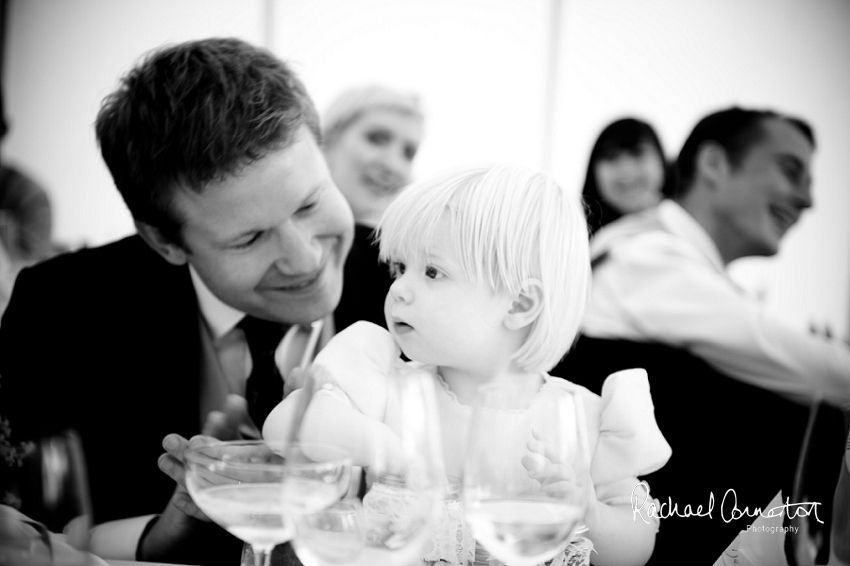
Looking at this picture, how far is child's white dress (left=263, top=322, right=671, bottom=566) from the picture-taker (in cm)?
89

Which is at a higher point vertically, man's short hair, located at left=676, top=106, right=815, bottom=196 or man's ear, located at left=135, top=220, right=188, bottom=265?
man's short hair, located at left=676, top=106, right=815, bottom=196

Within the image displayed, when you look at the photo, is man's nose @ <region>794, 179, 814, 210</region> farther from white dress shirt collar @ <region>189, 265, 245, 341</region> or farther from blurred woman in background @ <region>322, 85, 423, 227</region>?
white dress shirt collar @ <region>189, 265, 245, 341</region>

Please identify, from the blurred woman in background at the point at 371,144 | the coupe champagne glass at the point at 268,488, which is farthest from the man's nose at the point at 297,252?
the blurred woman in background at the point at 371,144

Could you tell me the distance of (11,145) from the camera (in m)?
4.64

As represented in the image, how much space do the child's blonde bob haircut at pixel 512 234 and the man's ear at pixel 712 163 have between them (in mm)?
1428

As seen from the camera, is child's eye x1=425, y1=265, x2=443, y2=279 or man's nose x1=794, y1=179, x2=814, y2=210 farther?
man's nose x1=794, y1=179, x2=814, y2=210

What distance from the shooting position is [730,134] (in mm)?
2262

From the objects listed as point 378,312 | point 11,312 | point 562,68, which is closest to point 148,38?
point 11,312

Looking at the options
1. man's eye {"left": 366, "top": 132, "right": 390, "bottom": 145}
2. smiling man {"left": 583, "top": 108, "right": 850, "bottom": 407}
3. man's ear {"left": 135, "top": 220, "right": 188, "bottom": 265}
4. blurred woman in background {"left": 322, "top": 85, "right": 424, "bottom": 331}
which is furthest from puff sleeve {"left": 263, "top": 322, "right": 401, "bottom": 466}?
man's eye {"left": 366, "top": 132, "right": 390, "bottom": 145}

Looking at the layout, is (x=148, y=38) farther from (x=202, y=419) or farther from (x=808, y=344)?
(x=808, y=344)

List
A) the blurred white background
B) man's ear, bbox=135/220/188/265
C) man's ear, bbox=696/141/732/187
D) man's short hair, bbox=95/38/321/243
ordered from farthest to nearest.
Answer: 1. the blurred white background
2. man's ear, bbox=696/141/732/187
3. man's ear, bbox=135/220/188/265
4. man's short hair, bbox=95/38/321/243

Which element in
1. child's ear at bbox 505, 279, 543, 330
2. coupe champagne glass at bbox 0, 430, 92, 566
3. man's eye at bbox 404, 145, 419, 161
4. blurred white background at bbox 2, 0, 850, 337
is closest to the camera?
coupe champagne glass at bbox 0, 430, 92, 566

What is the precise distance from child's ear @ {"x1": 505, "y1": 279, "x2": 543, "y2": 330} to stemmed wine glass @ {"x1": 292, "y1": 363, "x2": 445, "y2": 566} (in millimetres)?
310

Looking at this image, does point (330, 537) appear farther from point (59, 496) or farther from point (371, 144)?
point (371, 144)
